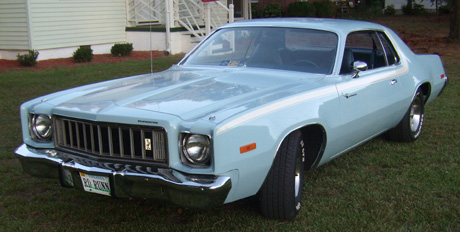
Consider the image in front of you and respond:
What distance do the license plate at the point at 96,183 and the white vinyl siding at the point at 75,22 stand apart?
10.9 metres

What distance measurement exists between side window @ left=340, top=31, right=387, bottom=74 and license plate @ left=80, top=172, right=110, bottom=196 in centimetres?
287

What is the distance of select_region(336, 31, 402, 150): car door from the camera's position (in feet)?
14.2

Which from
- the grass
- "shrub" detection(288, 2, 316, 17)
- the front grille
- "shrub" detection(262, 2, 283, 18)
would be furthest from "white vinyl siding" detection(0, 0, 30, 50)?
"shrub" detection(288, 2, 316, 17)

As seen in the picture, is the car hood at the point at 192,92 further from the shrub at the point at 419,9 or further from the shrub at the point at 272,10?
the shrub at the point at 419,9

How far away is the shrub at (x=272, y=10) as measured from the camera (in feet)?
79.9

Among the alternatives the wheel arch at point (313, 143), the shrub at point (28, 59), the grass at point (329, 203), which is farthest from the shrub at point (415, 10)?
the wheel arch at point (313, 143)

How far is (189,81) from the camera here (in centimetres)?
431

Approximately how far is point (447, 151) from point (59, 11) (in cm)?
1157

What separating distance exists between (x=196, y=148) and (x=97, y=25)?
42.3 feet

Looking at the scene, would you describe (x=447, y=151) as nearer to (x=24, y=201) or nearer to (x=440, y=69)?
(x=440, y=69)

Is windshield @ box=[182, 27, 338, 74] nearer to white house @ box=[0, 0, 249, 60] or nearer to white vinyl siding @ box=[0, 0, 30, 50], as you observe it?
white house @ box=[0, 0, 249, 60]

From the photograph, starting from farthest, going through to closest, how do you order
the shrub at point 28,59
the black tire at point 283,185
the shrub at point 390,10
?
the shrub at point 390,10, the shrub at point 28,59, the black tire at point 283,185

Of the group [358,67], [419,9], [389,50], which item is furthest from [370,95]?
[419,9]

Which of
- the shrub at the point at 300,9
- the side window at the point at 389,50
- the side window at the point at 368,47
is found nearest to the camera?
the side window at the point at 368,47
